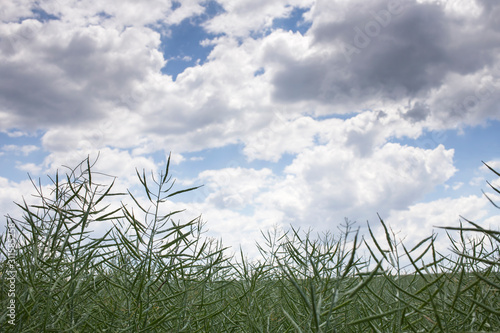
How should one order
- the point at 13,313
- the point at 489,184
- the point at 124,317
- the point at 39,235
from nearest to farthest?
1. the point at 489,184
2. the point at 13,313
3. the point at 124,317
4. the point at 39,235

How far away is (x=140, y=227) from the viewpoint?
1.83 m

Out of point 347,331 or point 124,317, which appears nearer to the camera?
point 124,317

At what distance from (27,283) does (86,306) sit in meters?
0.41

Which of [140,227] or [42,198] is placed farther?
[42,198]

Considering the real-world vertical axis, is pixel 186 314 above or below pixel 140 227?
below

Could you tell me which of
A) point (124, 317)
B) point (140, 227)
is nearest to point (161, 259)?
point (140, 227)

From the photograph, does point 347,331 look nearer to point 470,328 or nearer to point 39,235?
point 470,328

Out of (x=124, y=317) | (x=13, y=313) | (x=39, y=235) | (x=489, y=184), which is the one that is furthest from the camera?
(x=39, y=235)

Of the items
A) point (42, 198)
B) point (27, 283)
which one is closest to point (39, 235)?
point (42, 198)

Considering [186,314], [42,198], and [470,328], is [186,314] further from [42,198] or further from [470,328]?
[470,328]

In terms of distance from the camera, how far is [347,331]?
2064 millimetres

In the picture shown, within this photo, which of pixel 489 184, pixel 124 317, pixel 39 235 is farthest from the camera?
pixel 39 235

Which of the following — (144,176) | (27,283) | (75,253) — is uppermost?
(144,176)

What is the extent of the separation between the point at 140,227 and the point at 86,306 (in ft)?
1.89
